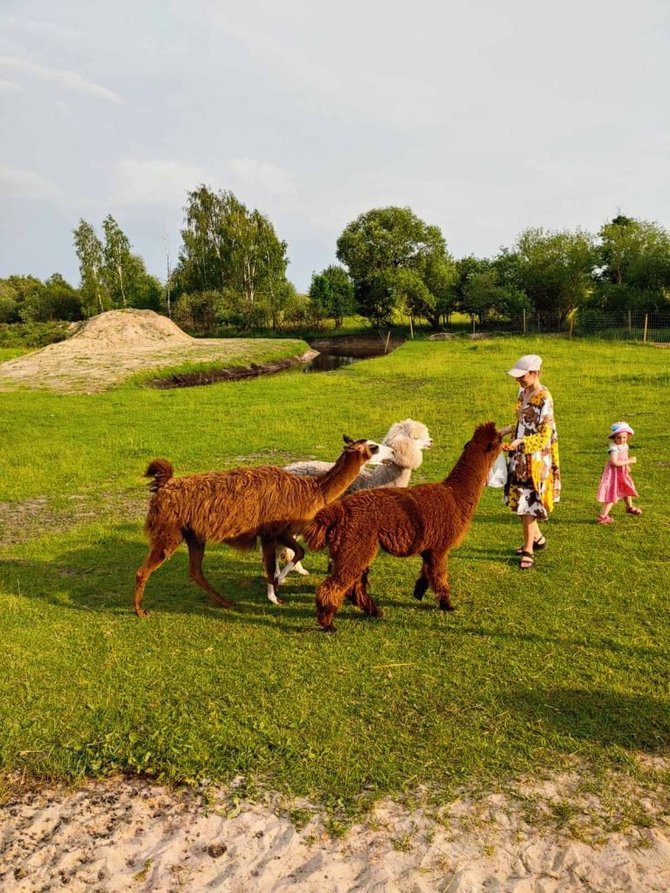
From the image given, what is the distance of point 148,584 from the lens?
22.2 ft

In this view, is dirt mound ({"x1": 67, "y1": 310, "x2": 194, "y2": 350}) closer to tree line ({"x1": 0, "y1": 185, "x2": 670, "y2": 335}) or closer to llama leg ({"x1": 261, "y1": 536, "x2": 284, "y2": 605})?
tree line ({"x1": 0, "y1": 185, "x2": 670, "y2": 335})

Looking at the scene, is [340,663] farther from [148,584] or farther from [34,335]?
[34,335]

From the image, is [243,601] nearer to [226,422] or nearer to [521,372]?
[521,372]

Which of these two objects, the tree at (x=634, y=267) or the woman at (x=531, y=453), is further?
the tree at (x=634, y=267)

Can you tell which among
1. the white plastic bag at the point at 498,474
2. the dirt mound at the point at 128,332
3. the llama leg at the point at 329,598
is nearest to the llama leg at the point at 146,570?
the llama leg at the point at 329,598

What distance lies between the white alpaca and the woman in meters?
1.17

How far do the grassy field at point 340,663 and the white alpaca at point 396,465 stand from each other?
96cm

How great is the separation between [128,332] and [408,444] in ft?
125

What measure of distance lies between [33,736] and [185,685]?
106cm

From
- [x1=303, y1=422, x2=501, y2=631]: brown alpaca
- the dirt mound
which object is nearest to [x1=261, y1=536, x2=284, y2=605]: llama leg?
[x1=303, y1=422, x2=501, y2=631]: brown alpaca

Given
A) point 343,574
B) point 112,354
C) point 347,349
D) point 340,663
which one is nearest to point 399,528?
point 343,574

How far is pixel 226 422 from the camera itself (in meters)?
16.8

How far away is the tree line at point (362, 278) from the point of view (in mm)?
44656

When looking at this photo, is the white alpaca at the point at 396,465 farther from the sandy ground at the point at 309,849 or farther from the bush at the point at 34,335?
the bush at the point at 34,335
